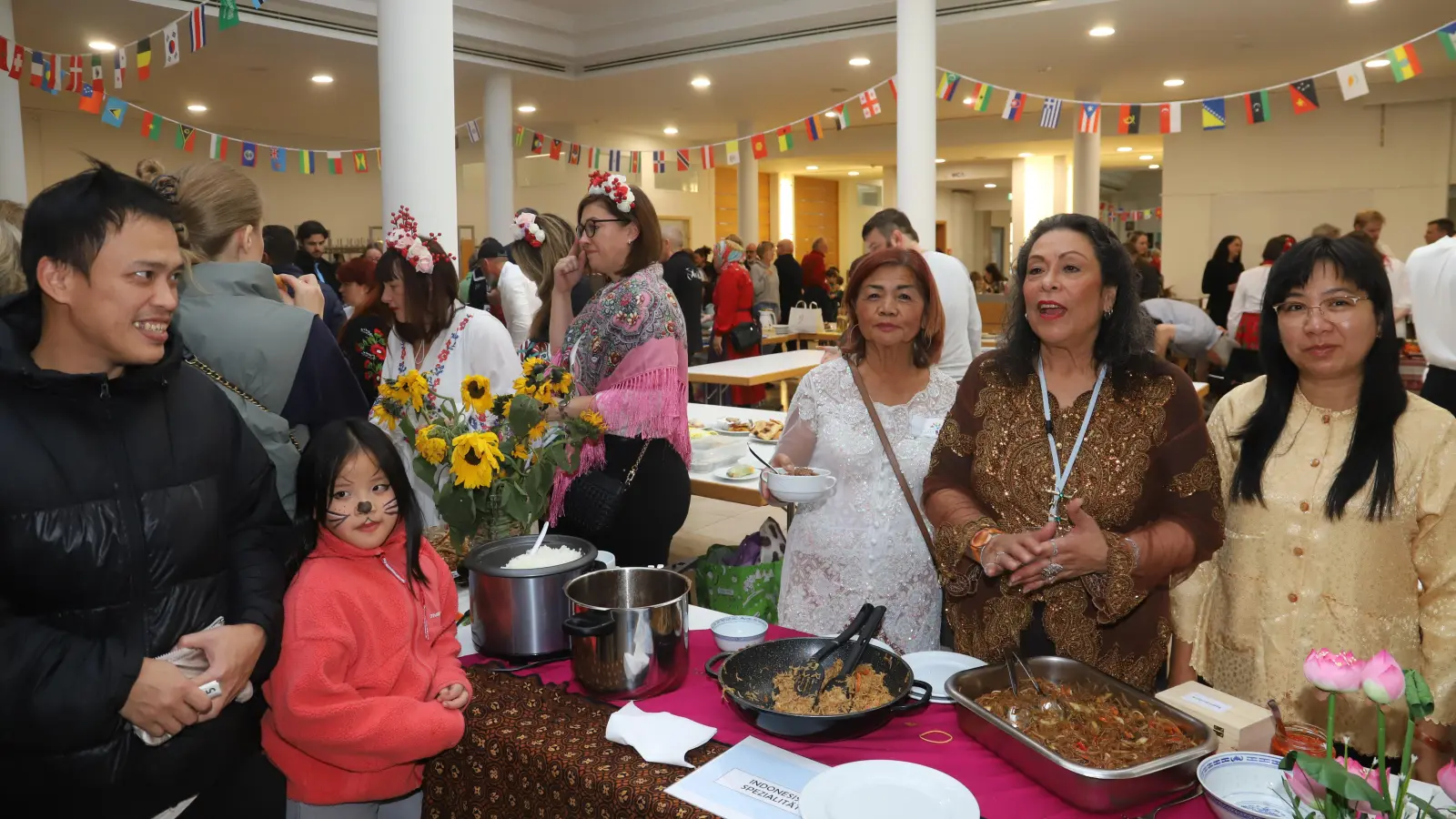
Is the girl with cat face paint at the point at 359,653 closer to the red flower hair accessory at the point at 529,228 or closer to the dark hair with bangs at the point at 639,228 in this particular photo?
the dark hair with bangs at the point at 639,228

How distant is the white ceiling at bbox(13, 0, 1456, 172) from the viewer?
741 centimetres

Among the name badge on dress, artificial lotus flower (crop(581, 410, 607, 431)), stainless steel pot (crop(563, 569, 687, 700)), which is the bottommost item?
stainless steel pot (crop(563, 569, 687, 700))

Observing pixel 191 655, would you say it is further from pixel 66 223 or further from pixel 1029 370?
pixel 1029 370

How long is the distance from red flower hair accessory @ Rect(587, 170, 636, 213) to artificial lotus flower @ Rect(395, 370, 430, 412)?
0.94 metres

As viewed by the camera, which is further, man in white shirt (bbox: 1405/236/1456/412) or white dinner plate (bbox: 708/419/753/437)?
white dinner plate (bbox: 708/419/753/437)

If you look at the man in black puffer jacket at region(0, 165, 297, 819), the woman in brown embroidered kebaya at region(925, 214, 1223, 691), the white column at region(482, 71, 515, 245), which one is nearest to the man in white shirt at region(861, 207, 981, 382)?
the woman in brown embroidered kebaya at region(925, 214, 1223, 691)

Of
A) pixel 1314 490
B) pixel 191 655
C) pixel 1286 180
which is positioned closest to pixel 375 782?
pixel 191 655

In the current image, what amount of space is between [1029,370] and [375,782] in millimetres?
1393

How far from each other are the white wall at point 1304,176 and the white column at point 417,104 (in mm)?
10034

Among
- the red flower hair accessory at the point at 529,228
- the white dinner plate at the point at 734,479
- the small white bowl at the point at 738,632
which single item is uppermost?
the red flower hair accessory at the point at 529,228

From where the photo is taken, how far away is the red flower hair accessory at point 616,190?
2.58m

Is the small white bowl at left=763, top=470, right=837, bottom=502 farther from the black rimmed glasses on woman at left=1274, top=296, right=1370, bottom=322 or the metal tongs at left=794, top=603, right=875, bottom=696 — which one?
the black rimmed glasses on woman at left=1274, top=296, right=1370, bottom=322

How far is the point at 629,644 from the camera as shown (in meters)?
1.47

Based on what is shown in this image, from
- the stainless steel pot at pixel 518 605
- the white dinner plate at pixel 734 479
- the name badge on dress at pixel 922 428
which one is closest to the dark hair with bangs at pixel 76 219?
the stainless steel pot at pixel 518 605
